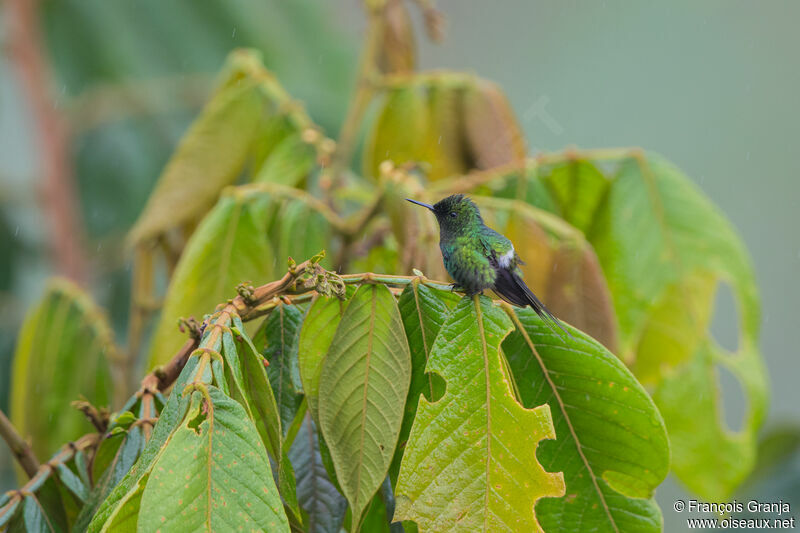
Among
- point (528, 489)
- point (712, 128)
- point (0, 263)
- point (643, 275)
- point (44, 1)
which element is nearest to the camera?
point (528, 489)

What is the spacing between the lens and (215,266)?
1.78 ft

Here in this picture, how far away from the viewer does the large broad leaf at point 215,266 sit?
1.76 feet

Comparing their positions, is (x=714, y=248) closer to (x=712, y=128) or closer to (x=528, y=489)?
(x=528, y=489)

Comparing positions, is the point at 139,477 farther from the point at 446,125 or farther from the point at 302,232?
the point at 446,125

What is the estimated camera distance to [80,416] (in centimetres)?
70

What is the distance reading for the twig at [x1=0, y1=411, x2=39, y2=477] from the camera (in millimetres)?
420

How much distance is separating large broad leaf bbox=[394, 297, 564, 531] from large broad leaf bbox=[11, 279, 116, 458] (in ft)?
1.54

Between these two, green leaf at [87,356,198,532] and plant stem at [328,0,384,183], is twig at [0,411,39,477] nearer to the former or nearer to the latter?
green leaf at [87,356,198,532]

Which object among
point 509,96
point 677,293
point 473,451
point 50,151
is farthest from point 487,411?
point 509,96

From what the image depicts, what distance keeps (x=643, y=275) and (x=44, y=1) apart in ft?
5.74

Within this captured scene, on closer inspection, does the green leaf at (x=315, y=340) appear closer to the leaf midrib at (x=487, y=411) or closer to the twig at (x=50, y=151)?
the leaf midrib at (x=487, y=411)

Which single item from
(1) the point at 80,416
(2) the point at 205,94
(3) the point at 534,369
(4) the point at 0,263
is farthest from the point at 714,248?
(2) the point at 205,94

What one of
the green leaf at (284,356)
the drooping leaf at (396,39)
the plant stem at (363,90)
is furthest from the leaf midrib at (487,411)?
the drooping leaf at (396,39)

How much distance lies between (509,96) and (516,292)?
121 inches
